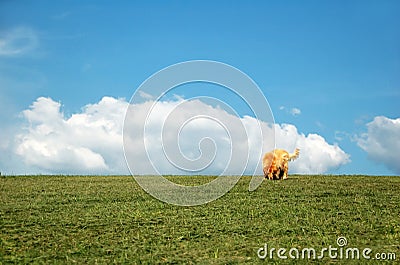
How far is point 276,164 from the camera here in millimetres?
13305

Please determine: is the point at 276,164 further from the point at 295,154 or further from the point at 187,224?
the point at 187,224

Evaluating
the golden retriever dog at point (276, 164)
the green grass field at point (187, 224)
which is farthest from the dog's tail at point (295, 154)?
the green grass field at point (187, 224)

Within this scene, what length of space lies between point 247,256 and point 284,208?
2725mm

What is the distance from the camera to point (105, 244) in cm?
682

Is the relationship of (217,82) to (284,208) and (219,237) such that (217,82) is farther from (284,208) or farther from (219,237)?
(219,237)

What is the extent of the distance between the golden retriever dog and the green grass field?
1.97m

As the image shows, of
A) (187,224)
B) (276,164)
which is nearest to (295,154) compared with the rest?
(276,164)

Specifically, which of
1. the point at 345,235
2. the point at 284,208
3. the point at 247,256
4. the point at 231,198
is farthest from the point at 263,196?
the point at 247,256

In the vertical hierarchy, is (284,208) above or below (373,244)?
above

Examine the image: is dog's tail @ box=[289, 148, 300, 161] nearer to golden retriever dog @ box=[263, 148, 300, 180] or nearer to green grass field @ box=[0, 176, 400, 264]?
golden retriever dog @ box=[263, 148, 300, 180]

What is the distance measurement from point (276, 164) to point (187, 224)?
6027mm

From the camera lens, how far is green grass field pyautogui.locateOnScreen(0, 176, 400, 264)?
6449 millimetres

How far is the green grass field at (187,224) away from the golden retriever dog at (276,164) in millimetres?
1966

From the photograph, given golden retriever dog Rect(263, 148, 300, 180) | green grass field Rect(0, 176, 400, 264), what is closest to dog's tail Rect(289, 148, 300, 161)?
golden retriever dog Rect(263, 148, 300, 180)
